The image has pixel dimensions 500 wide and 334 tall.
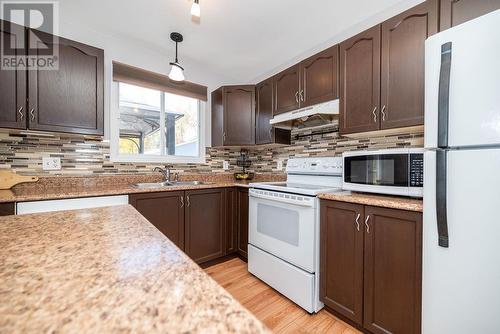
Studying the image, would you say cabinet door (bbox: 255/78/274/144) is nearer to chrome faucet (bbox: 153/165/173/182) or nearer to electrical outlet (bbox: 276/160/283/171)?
electrical outlet (bbox: 276/160/283/171)

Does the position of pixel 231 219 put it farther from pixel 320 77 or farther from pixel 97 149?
pixel 320 77

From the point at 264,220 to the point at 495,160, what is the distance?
153cm

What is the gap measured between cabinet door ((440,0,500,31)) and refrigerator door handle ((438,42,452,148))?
0.41m

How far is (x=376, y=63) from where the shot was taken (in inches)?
63.4

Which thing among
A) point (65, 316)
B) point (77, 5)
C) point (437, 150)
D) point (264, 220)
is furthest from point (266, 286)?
point (77, 5)

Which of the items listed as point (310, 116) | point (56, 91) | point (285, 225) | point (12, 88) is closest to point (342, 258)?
point (285, 225)

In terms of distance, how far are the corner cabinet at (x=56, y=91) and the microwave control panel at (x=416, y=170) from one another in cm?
239

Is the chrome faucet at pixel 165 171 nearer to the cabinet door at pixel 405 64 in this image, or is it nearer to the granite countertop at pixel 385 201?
the granite countertop at pixel 385 201

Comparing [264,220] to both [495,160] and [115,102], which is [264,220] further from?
[115,102]

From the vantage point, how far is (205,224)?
7.63ft

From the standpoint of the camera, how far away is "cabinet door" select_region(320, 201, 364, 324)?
4.72 ft

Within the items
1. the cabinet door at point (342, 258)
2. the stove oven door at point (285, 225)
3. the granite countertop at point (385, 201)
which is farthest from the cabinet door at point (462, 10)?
the stove oven door at point (285, 225)

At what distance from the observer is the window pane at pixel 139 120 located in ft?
7.95

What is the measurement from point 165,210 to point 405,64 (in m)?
2.19
